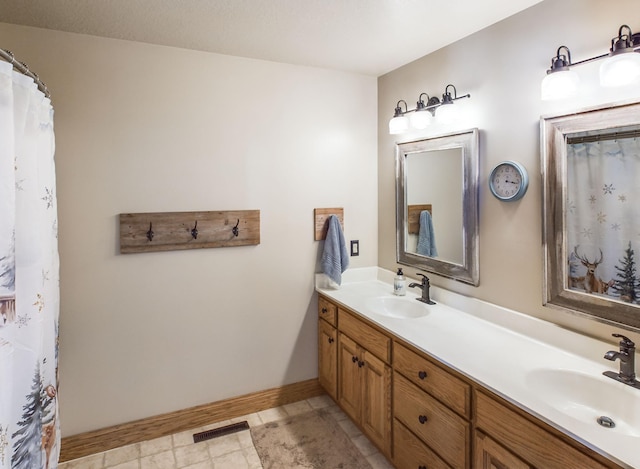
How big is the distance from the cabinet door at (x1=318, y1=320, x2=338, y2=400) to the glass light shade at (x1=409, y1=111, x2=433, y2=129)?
137 centimetres

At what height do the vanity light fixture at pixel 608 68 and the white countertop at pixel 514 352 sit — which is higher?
the vanity light fixture at pixel 608 68

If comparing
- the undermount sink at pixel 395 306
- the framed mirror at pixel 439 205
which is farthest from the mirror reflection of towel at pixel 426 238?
the undermount sink at pixel 395 306

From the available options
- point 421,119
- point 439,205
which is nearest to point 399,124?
point 421,119

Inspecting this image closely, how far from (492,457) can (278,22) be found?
2.09 m

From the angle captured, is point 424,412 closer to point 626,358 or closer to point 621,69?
point 626,358

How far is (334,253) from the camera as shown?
2.66m

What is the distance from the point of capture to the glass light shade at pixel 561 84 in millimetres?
1539

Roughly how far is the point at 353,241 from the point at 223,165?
1061mm

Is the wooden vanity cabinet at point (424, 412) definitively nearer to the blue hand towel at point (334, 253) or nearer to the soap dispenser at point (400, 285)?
the blue hand towel at point (334, 253)

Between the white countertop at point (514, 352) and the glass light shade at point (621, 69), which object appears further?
the glass light shade at point (621, 69)

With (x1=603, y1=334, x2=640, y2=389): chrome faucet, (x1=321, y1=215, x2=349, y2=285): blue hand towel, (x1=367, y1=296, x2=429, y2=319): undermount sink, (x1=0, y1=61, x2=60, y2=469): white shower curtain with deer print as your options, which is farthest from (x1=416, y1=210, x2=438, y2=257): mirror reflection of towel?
(x1=0, y1=61, x2=60, y2=469): white shower curtain with deer print

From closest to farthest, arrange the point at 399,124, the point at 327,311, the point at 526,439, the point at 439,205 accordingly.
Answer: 1. the point at 526,439
2. the point at 439,205
3. the point at 399,124
4. the point at 327,311

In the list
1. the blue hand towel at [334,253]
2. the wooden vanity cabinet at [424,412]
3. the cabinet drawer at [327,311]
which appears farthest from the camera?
the blue hand towel at [334,253]

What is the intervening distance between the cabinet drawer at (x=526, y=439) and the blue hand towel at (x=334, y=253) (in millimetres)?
1345
